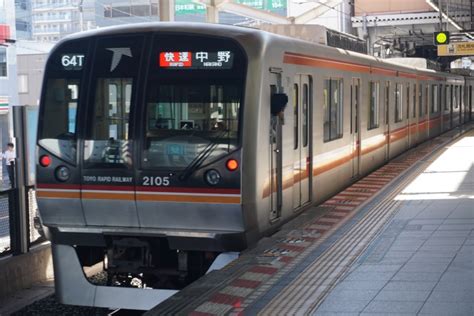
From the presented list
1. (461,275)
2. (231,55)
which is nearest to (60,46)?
(231,55)

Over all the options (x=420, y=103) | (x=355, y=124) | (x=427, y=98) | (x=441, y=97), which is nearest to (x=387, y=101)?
(x=355, y=124)

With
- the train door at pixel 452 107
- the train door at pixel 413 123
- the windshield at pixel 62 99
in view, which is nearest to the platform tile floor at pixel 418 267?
the windshield at pixel 62 99

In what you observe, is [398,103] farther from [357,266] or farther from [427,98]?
[357,266]

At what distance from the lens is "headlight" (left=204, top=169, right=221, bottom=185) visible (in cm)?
634

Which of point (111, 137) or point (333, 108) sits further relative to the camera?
point (333, 108)

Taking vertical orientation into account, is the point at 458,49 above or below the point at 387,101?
above

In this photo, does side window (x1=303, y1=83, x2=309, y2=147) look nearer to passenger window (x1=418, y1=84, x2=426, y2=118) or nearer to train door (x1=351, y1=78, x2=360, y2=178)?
train door (x1=351, y1=78, x2=360, y2=178)

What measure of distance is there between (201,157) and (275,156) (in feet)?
3.08

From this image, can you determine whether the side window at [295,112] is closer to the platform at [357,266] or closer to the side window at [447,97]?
the platform at [357,266]

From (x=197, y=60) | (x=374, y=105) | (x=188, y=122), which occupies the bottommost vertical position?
(x=188, y=122)

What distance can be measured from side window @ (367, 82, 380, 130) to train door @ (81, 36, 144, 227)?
6.74 m

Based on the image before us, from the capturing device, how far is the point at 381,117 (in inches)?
551

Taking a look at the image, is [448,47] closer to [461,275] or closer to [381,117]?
[381,117]

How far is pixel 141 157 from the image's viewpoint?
654 cm
